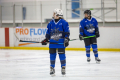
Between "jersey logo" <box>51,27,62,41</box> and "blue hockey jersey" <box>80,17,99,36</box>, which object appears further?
"blue hockey jersey" <box>80,17,99,36</box>

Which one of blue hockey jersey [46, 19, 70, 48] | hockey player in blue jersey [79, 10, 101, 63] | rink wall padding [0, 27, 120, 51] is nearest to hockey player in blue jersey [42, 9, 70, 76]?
blue hockey jersey [46, 19, 70, 48]

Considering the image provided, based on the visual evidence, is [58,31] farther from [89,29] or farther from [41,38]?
[41,38]

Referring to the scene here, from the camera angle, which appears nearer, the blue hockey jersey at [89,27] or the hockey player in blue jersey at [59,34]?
the hockey player in blue jersey at [59,34]

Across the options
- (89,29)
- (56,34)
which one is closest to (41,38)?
(89,29)

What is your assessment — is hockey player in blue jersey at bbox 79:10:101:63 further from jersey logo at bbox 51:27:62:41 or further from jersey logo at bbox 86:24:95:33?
jersey logo at bbox 51:27:62:41

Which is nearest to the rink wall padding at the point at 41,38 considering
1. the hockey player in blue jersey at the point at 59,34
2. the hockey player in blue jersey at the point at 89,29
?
the hockey player in blue jersey at the point at 89,29

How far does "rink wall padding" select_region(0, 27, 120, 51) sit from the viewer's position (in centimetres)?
1181

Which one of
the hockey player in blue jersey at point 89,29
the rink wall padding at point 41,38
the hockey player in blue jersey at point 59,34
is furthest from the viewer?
the rink wall padding at point 41,38

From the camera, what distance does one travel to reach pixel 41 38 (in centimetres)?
1276

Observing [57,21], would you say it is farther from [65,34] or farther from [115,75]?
[115,75]

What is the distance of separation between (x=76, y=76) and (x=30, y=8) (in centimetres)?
825

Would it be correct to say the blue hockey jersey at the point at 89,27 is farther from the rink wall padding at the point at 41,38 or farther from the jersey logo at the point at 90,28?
the rink wall padding at the point at 41,38

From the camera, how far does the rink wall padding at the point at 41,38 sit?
11.8 m

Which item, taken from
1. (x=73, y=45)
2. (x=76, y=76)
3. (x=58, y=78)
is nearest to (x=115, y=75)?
(x=76, y=76)
